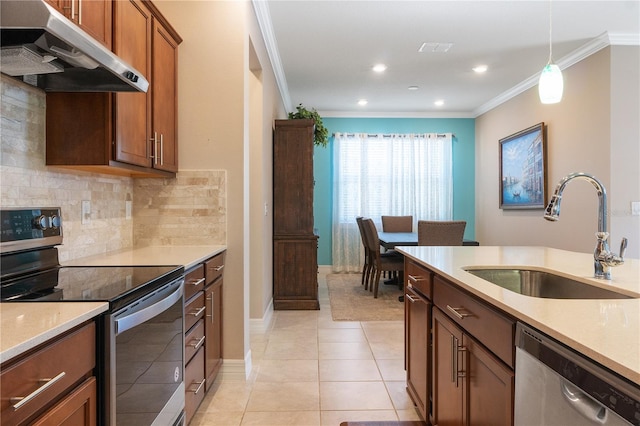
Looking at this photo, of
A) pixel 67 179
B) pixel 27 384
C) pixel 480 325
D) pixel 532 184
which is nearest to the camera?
pixel 27 384

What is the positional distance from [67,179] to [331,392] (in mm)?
1920

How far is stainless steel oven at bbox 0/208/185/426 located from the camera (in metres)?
1.13

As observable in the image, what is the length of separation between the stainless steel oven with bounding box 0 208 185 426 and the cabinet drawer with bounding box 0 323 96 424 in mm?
77

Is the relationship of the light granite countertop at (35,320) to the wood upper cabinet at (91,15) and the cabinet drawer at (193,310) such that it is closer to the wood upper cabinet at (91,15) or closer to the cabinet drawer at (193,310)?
the cabinet drawer at (193,310)

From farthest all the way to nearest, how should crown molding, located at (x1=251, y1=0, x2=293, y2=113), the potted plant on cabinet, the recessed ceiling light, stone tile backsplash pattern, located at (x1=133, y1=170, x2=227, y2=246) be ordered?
the potted plant on cabinet
the recessed ceiling light
crown molding, located at (x1=251, y1=0, x2=293, y2=113)
stone tile backsplash pattern, located at (x1=133, y1=170, x2=227, y2=246)

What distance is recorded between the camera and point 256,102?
3602 mm

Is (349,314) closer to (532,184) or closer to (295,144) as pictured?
(295,144)

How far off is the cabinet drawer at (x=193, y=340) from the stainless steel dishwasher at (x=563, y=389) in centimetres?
145

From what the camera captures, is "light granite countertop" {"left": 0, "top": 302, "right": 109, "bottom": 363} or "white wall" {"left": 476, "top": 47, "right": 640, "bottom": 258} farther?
"white wall" {"left": 476, "top": 47, "right": 640, "bottom": 258}

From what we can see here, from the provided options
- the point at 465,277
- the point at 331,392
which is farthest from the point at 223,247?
the point at 465,277

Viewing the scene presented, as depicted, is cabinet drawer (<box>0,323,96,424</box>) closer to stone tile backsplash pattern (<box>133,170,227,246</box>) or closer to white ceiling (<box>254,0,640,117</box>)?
stone tile backsplash pattern (<box>133,170,227,246</box>)

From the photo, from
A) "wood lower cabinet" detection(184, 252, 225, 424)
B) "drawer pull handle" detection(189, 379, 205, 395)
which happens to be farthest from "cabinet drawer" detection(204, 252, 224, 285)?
"drawer pull handle" detection(189, 379, 205, 395)

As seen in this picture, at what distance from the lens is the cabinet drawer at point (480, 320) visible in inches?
42.3

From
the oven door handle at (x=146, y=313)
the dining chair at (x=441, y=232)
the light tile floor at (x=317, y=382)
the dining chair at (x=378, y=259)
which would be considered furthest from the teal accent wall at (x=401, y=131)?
the oven door handle at (x=146, y=313)
